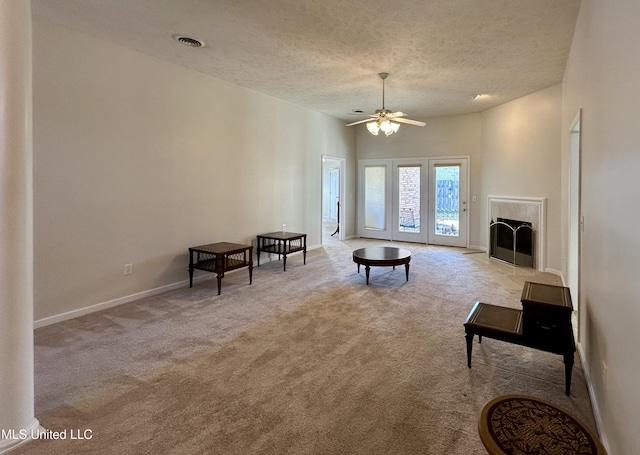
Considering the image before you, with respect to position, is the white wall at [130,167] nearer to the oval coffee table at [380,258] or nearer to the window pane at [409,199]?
the oval coffee table at [380,258]

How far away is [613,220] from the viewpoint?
1.82 m

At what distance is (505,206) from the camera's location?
677 centimetres

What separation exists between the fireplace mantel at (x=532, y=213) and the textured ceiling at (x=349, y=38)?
1.87m

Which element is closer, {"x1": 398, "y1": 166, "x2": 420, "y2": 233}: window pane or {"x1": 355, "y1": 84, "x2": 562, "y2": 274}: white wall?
{"x1": 355, "y1": 84, "x2": 562, "y2": 274}: white wall

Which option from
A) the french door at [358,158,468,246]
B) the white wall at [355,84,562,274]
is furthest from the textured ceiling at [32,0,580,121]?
the french door at [358,158,468,246]

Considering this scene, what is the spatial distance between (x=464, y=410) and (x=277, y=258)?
190 inches

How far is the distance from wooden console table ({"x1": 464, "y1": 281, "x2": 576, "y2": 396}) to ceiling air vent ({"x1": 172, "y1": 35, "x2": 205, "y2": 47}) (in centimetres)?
395

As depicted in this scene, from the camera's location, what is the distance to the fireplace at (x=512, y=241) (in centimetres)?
611

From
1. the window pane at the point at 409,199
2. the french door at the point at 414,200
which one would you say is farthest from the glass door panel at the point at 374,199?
the window pane at the point at 409,199

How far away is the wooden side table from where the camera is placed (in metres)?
1.31

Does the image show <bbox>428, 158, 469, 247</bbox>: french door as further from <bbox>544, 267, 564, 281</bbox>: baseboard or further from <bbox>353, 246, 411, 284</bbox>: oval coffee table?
<bbox>353, 246, 411, 284</bbox>: oval coffee table

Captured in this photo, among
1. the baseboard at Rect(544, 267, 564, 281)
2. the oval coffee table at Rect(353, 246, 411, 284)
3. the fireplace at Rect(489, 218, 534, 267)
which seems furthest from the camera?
the fireplace at Rect(489, 218, 534, 267)

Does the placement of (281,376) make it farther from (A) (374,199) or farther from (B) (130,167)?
(A) (374,199)

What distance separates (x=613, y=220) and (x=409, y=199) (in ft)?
23.1
